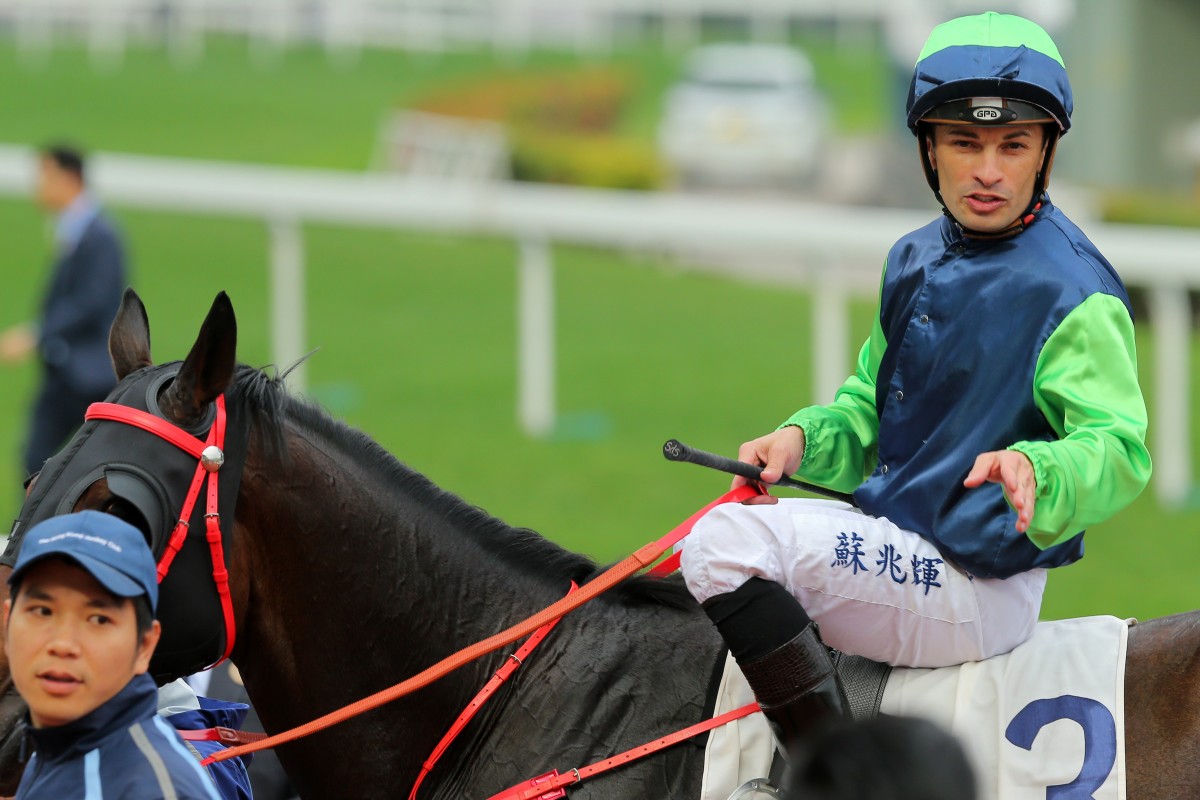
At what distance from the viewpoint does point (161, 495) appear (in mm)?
2672

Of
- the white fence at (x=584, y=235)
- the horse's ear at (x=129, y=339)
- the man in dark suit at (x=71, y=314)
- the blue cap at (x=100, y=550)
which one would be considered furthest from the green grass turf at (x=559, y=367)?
the blue cap at (x=100, y=550)

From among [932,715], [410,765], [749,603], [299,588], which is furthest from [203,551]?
[932,715]

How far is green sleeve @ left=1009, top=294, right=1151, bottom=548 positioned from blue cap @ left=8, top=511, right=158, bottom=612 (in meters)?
1.35

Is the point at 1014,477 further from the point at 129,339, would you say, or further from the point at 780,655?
the point at 129,339

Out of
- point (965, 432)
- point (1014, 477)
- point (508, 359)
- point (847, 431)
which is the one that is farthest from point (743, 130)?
point (1014, 477)

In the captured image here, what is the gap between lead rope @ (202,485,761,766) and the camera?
2.90 m

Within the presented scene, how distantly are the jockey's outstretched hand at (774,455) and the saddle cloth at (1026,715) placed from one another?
0.40 m

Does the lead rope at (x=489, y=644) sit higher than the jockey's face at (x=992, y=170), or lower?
lower

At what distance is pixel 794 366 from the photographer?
11.3m

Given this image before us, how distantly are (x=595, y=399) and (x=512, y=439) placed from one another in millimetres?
1349

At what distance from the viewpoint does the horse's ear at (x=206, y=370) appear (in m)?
2.72

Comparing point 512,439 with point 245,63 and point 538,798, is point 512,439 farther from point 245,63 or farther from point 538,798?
point 245,63

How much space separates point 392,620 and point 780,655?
775 millimetres

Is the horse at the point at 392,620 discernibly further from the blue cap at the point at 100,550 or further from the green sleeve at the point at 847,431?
the blue cap at the point at 100,550
